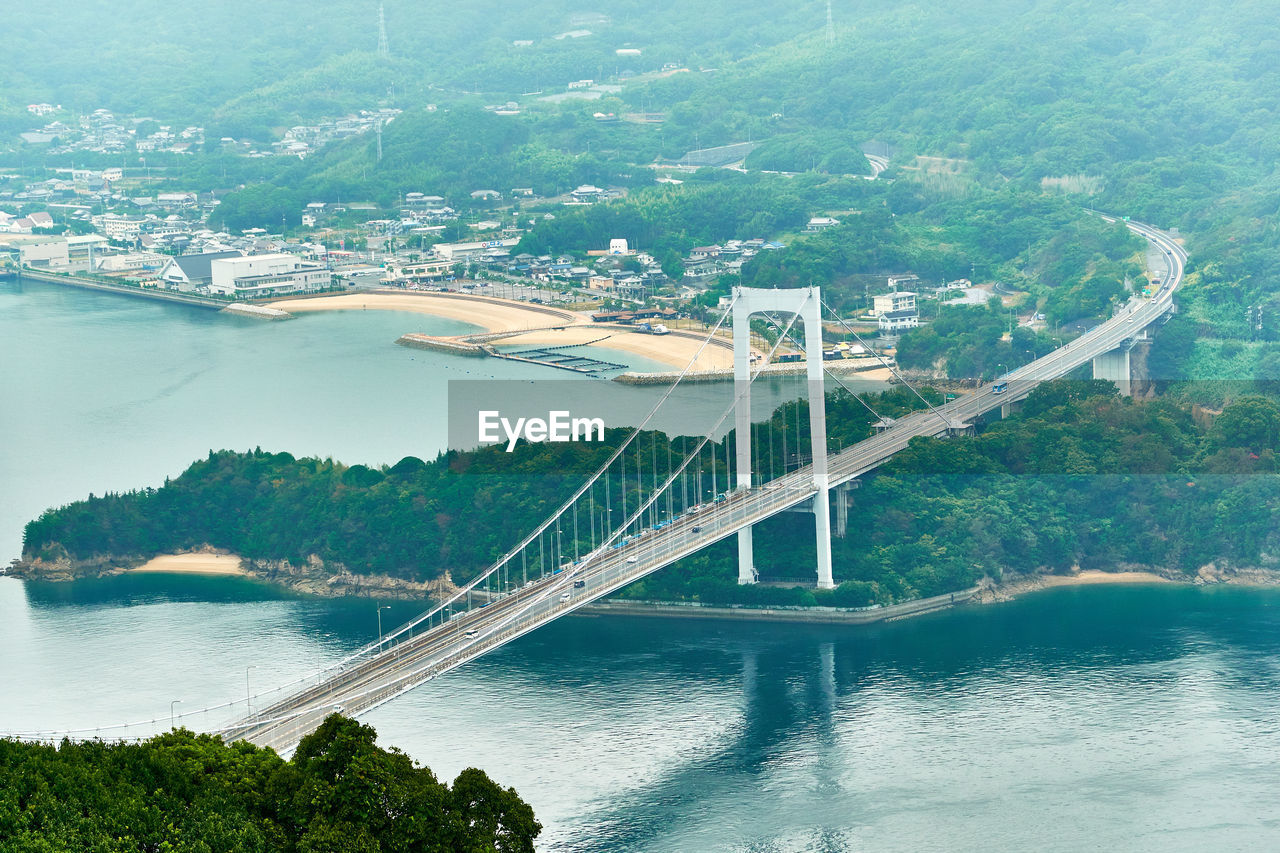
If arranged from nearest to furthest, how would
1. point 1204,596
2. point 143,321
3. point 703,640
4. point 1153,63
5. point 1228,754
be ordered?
point 1228,754
point 703,640
point 1204,596
point 143,321
point 1153,63

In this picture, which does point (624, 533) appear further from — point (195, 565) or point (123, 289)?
point (123, 289)

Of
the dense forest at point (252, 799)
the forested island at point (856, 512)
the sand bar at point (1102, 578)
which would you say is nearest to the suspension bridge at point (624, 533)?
the forested island at point (856, 512)

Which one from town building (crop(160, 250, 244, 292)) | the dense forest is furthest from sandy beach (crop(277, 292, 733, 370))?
the dense forest

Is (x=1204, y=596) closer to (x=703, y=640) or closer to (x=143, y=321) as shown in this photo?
(x=703, y=640)

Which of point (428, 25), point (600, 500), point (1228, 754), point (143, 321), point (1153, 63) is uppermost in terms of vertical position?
point (428, 25)

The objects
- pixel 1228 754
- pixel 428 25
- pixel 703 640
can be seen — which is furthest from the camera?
pixel 428 25

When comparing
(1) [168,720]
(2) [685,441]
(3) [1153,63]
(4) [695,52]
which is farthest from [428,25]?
(1) [168,720]

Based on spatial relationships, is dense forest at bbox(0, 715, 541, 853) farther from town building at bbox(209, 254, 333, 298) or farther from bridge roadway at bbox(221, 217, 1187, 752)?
town building at bbox(209, 254, 333, 298)
